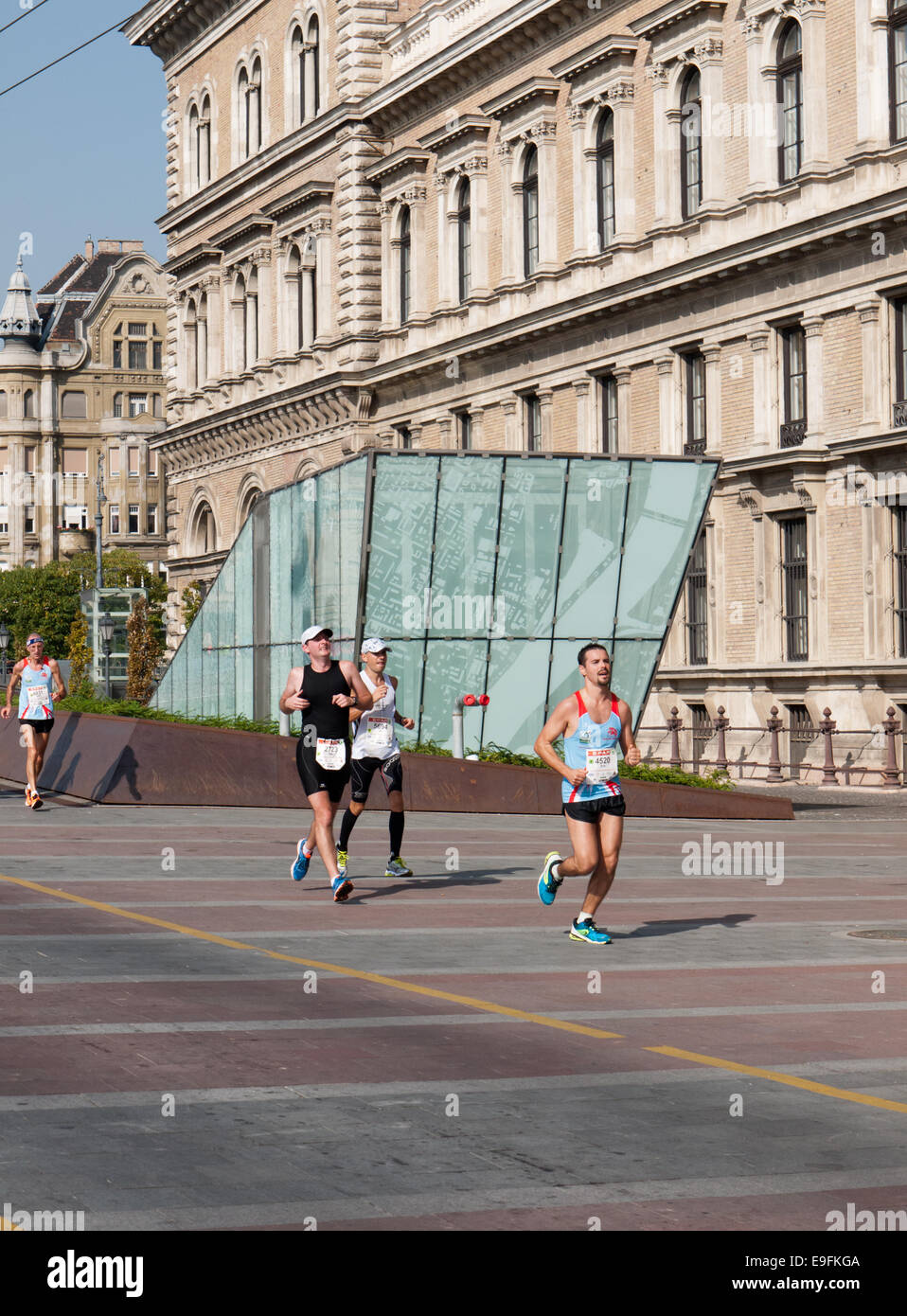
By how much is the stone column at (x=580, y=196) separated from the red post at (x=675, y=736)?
426 inches

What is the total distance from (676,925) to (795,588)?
2464 cm

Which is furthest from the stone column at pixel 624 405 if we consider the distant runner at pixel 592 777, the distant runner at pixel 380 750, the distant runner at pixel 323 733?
Answer: the distant runner at pixel 592 777

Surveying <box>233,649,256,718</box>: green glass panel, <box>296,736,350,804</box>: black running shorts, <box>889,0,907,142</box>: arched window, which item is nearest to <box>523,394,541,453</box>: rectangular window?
<box>889,0,907,142</box>: arched window

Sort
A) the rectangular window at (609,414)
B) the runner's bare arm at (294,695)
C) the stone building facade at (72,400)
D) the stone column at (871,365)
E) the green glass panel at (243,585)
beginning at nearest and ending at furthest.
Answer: the runner's bare arm at (294,695)
the green glass panel at (243,585)
the stone column at (871,365)
the rectangular window at (609,414)
the stone building facade at (72,400)

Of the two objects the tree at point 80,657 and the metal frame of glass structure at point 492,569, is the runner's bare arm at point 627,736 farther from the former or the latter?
the tree at point 80,657

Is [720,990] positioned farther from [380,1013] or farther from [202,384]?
[202,384]

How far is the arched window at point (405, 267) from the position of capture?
5378 cm

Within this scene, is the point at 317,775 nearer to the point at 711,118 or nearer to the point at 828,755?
the point at 828,755

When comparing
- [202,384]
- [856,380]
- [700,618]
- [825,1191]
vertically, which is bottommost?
[825,1191]

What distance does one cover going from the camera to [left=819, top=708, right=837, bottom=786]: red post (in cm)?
3409

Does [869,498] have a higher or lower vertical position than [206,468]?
lower

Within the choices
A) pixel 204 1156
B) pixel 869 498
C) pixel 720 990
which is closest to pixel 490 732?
pixel 869 498

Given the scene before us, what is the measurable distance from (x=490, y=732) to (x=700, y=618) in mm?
12512

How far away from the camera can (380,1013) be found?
32.7 feet
